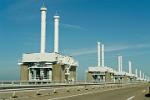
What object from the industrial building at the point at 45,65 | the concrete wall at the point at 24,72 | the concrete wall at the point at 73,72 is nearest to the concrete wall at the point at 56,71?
the industrial building at the point at 45,65

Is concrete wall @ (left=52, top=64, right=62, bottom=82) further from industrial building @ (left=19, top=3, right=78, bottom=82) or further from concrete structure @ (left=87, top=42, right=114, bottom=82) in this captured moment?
concrete structure @ (left=87, top=42, right=114, bottom=82)

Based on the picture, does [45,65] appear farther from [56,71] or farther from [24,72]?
[24,72]

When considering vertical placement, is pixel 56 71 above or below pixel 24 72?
above

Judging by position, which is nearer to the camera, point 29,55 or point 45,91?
point 45,91

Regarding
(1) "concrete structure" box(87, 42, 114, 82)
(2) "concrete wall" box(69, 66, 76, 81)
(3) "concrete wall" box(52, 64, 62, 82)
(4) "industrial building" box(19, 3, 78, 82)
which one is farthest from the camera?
(1) "concrete structure" box(87, 42, 114, 82)

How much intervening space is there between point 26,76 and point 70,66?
15.5 meters

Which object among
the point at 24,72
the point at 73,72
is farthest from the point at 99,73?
the point at 24,72

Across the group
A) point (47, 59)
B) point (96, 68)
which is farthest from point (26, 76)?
point (96, 68)

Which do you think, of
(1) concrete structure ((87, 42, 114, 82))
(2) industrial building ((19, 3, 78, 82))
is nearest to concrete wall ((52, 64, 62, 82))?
(2) industrial building ((19, 3, 78, 82))

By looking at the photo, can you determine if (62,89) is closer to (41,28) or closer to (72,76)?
(41,28)

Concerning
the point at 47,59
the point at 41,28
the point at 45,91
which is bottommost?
the point at 45,91

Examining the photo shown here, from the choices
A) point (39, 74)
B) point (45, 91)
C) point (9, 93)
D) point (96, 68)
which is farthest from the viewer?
point (96, 68)

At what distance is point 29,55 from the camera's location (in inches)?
3974

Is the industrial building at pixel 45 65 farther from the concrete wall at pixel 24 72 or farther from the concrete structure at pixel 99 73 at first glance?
the concrete structure at pixel 99 73
